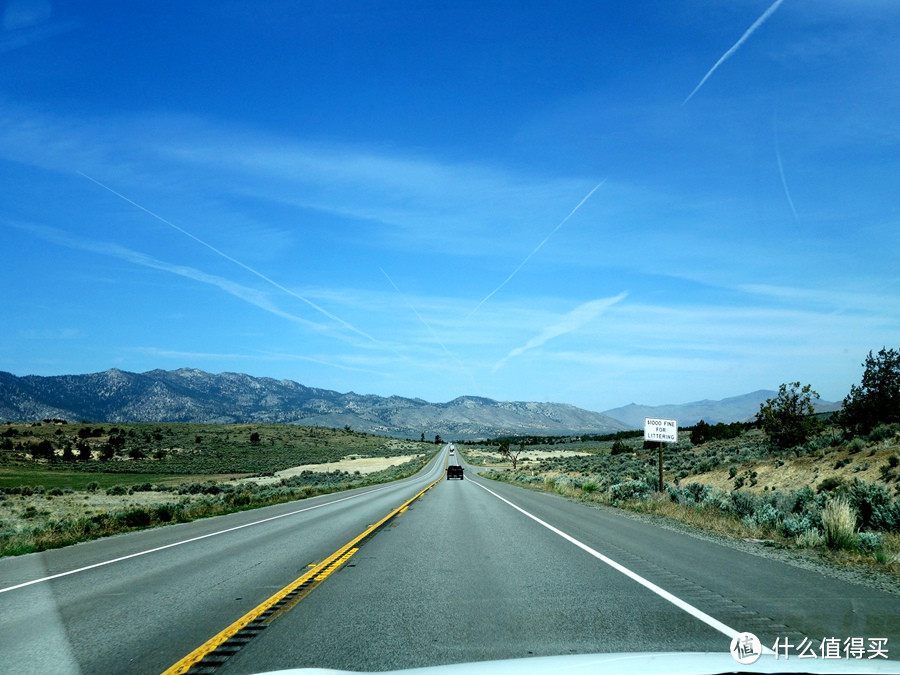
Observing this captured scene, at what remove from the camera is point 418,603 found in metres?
7.62

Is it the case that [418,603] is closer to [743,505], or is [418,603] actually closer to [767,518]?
[767,518]

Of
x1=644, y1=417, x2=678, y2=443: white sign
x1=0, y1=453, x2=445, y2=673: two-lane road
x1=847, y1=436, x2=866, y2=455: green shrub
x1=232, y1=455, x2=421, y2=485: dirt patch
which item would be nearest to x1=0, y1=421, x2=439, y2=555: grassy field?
x1=232, y1=455, x2=421, y2=485: dirt patch

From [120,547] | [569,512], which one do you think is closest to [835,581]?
[569,512]

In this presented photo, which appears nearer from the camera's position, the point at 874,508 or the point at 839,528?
the point at 839,528

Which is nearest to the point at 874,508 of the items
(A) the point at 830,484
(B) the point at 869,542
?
(B) the point at 869,542

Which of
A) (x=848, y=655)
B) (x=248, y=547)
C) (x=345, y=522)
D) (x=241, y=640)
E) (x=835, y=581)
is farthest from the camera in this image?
(x=345, y=522)

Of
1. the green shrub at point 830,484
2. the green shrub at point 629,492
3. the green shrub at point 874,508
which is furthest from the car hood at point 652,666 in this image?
the green shrub at point 830,484

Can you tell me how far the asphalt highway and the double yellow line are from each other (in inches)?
4.0

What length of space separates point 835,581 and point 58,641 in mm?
9524

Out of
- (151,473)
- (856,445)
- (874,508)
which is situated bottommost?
(151,473)

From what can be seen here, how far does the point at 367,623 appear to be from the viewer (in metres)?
6.67

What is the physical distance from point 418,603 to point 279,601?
1.72 m

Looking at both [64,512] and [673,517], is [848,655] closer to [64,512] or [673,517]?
[673,517]

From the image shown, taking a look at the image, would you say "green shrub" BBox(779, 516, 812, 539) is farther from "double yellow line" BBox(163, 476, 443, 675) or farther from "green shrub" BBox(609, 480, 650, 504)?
"green shrub" BBox(609, 480, 650, 504)
